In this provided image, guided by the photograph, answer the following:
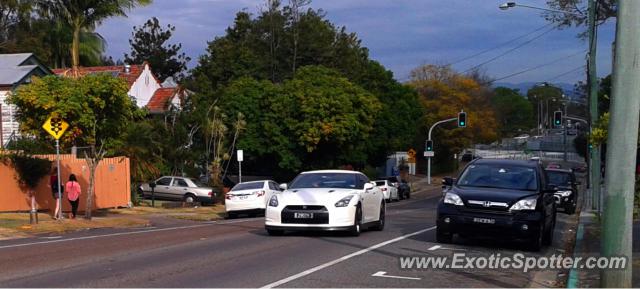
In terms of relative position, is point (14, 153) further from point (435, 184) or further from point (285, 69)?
point (435, 184)

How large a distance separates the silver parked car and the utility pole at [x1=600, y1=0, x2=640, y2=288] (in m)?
29.9

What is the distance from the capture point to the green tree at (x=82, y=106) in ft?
76.5

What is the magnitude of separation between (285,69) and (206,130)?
18142 mm

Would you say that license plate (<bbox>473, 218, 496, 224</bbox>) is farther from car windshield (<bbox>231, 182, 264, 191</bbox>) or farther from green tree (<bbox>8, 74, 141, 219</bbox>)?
car windshield (<bbox>231, 182, 264, 191</bbox>)

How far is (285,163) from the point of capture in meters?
48.0

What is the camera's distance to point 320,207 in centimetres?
1584

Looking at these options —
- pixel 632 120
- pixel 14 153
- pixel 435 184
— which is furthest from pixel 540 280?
pixel 435 184

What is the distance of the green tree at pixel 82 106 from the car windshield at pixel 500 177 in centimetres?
1231

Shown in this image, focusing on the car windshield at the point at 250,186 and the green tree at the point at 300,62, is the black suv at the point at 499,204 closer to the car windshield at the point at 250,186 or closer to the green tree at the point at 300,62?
the car windshield at the point at 250,186

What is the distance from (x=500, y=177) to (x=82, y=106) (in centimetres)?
1321

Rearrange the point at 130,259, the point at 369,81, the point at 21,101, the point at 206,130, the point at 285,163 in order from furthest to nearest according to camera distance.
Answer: the point at 369,81, the point at 285,163, the point at 206,130, the point at 21,101, the point at 130,259

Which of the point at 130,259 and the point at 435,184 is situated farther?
the point at 435,184

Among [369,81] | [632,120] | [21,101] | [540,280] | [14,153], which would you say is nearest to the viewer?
[632,120]

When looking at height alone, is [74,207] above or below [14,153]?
below
